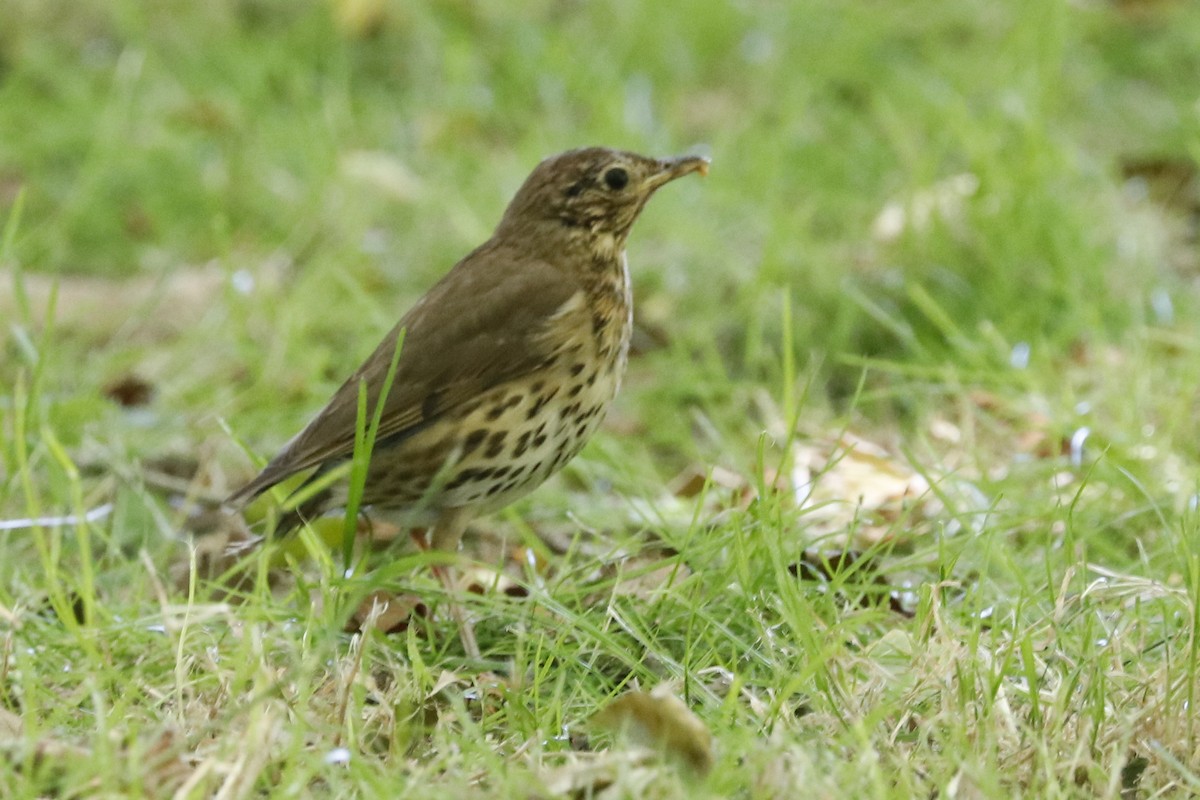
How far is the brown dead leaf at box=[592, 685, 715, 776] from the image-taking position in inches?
87.7

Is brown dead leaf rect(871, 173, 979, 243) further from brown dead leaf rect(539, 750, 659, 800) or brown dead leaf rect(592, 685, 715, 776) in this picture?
brown dead leaf rect(539, 750, 659, 800)

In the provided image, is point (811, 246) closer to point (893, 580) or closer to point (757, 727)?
point (893, 580)

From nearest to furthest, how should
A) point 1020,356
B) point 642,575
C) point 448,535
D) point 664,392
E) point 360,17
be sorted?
point 642,575 → point 448,535 → point 1020,356 → point 664,392 → point 360,17

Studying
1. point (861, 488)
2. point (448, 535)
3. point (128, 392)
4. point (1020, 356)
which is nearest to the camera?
point (448, 535)

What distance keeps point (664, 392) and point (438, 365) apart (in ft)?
4.50

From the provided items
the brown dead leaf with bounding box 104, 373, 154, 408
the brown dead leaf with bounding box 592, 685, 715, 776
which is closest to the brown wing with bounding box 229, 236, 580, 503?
the brown dead leaf with bounding box 592, 685, 715, 776

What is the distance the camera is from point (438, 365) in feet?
10.1

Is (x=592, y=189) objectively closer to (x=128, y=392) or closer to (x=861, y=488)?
(x=861, y=488)

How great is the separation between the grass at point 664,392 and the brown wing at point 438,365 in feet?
0.63

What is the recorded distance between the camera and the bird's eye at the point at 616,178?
10.9ft

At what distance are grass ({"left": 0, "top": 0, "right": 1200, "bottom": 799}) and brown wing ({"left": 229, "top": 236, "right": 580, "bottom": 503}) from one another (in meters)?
0.19

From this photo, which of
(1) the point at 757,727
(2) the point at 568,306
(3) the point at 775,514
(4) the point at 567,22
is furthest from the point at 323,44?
(1) the point at 757,727

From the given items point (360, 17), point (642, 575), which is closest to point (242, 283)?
point (642, 575)

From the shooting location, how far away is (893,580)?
3.09 meters
